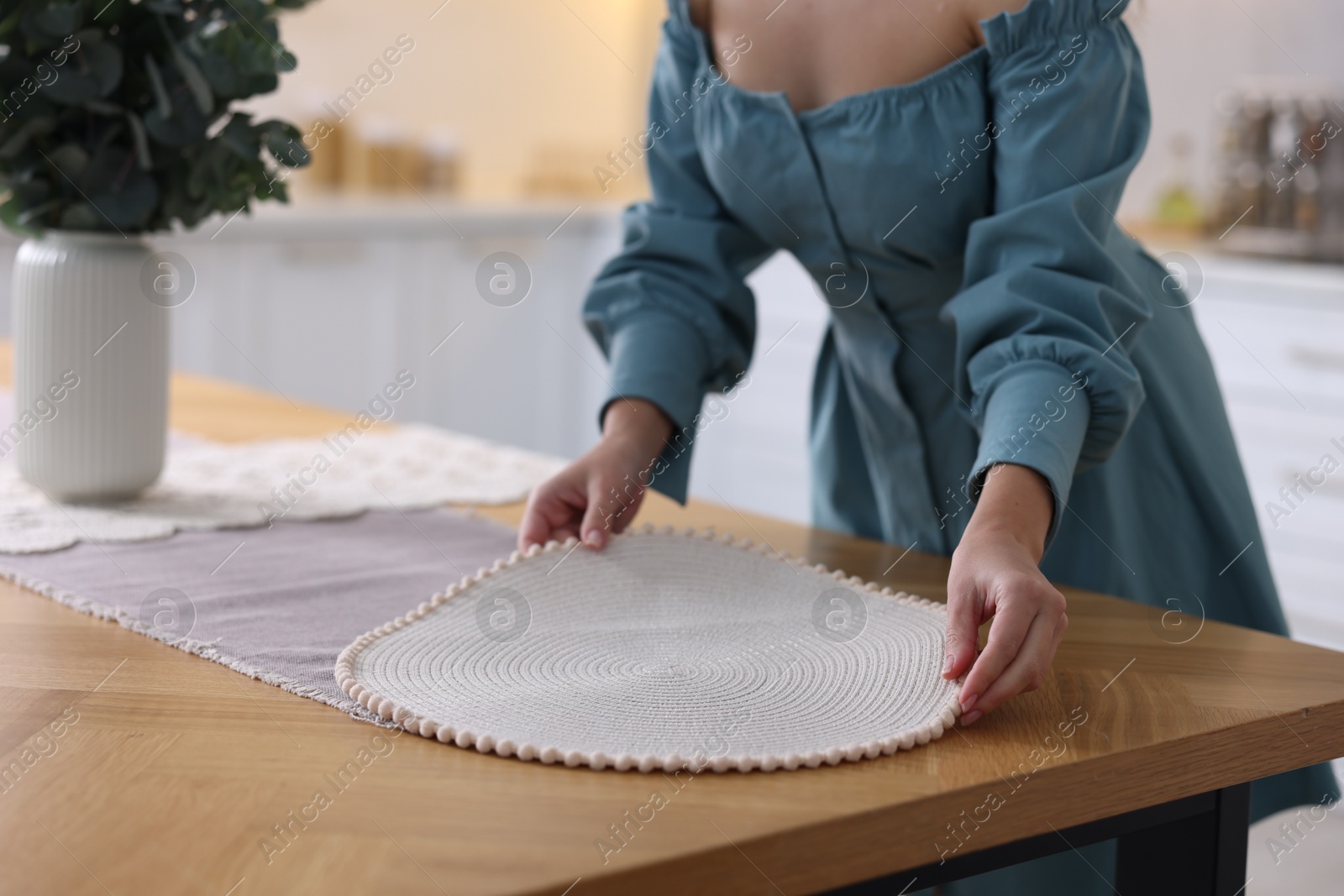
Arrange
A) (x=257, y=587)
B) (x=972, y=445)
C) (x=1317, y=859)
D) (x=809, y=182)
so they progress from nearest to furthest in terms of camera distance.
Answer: (x=257, y=587) < (x=809, y=182) < (x=972, y=445) < (x=1317, y=859)

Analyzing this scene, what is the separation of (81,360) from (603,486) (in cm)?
40

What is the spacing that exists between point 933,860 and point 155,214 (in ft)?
2.44

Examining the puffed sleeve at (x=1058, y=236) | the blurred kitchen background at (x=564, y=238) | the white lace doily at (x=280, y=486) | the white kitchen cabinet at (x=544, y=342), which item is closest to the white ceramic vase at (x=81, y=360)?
the white lace doily at (x=280, y=486)

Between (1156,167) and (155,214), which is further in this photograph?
(1156,167)

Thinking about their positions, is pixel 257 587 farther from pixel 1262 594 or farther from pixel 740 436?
pixel 740 436

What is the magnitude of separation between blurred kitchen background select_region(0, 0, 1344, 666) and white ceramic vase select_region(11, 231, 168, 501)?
5.31 feet

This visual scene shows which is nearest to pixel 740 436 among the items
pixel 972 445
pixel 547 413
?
pixel 547 413

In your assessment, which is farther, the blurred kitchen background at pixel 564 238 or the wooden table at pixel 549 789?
the blurred kitchen background at pixel 564 238

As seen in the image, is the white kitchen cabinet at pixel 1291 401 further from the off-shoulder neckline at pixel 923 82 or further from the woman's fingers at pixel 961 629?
the woman's fingers at pixel 961 629

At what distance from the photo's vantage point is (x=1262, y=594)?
96cm

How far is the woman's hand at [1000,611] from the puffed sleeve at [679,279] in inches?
11.6

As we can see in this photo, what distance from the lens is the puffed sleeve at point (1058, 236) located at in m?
0.74

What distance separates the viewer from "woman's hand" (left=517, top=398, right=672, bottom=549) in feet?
2.62

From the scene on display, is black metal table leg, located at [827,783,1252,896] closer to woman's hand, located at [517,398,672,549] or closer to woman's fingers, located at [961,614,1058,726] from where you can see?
woman's fingers, located at [961,614,1058,726]
